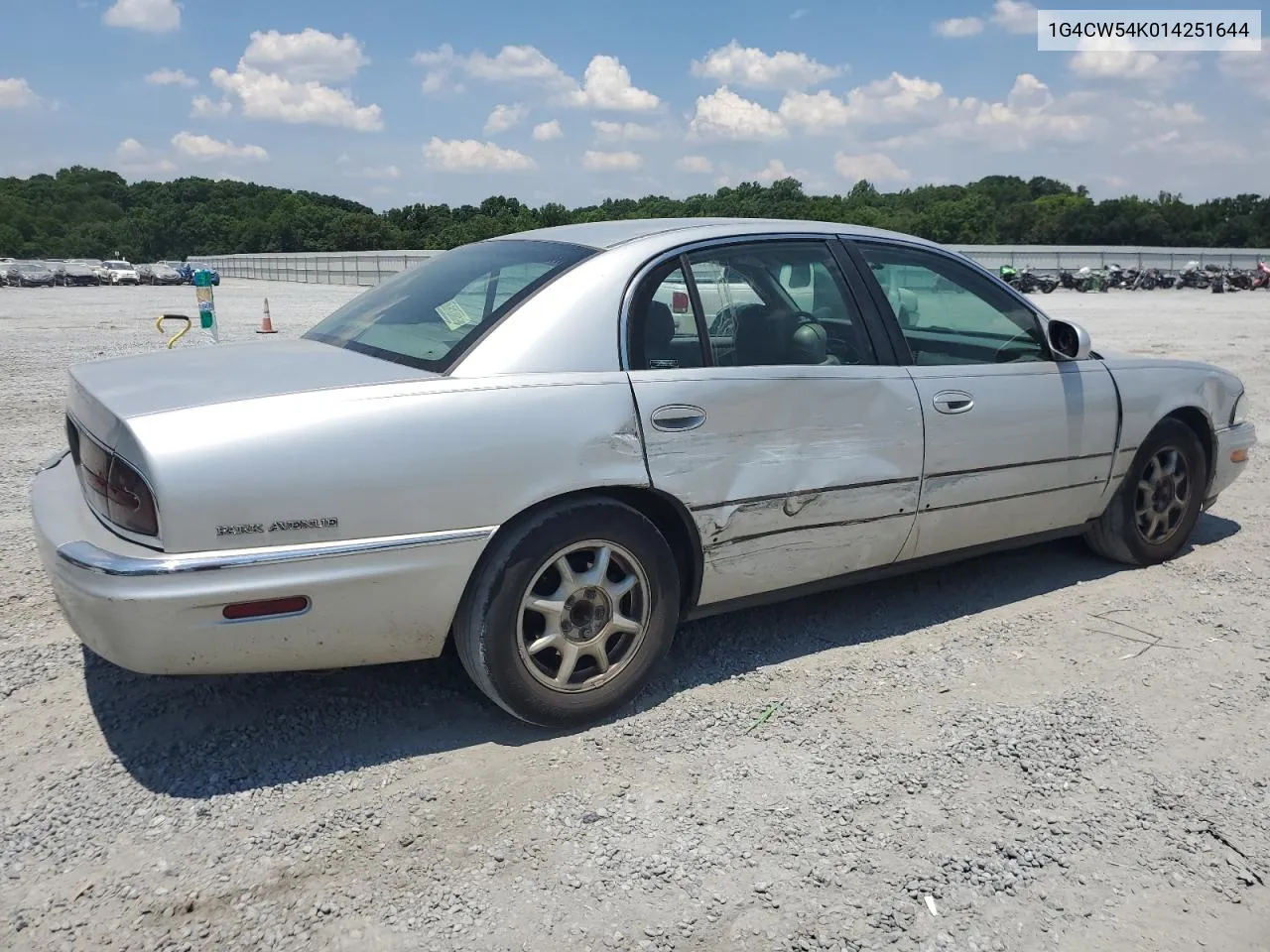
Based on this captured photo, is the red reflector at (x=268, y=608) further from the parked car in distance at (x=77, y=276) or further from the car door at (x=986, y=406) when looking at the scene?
the parked car in distance at (x=77, y=276)

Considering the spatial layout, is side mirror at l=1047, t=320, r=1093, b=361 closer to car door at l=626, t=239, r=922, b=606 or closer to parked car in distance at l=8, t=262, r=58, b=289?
car door at l=626, t=239, r=922, b=606

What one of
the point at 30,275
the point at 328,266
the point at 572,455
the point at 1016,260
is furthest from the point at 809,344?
the point at 30,275

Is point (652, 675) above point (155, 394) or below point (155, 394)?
below

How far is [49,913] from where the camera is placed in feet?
7.70

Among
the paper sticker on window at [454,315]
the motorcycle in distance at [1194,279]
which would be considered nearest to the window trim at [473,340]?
the paper sticker on window at [454,315]

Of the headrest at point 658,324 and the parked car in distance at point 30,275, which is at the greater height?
the parked car in distance at point 30,275

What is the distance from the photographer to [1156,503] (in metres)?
4.84

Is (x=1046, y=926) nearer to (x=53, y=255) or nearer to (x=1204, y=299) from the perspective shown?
(x=1204, y=299)

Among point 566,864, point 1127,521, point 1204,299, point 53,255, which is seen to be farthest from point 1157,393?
point 53,255

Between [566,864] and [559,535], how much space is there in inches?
38.0

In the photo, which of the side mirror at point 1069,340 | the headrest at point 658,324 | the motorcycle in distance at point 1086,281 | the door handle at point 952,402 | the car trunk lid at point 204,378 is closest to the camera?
the car trunk lid at point 204,378

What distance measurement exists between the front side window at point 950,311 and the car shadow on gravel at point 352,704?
3.73 feet

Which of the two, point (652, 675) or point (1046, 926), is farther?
point (652, 675)

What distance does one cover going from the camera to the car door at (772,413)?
3.33 meters
